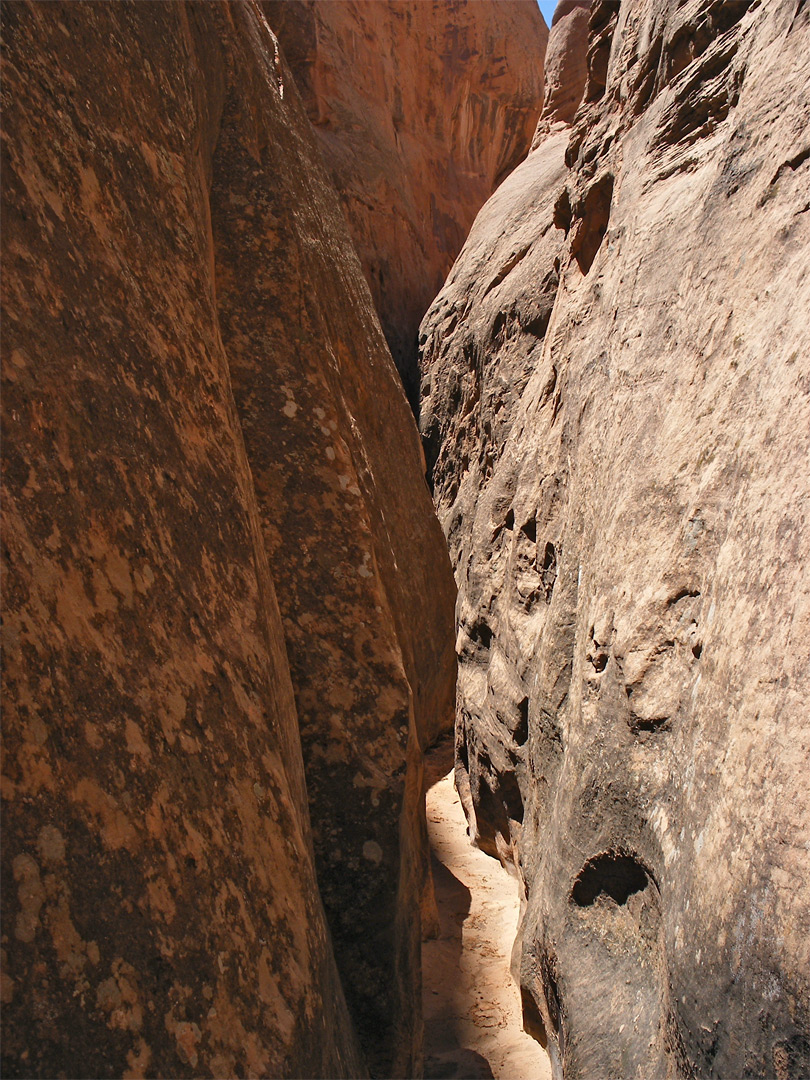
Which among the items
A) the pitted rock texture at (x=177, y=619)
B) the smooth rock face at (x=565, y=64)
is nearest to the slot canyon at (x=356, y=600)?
the pitted rock texture at (x=177, y=619)

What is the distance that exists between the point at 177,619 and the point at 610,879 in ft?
4.60

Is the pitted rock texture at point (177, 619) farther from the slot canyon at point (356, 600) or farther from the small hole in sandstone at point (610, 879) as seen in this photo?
the small hole in sandstone at point (610, 879)

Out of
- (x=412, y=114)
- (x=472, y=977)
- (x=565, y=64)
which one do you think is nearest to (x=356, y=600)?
(x=472, y=977)

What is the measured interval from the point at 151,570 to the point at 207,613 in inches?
5.9

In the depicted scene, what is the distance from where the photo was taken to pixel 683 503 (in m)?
1.91

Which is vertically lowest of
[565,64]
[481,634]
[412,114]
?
[481,634]

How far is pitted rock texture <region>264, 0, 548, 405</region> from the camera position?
902 cm

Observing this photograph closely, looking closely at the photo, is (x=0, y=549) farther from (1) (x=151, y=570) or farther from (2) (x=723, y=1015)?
(2) (x=723, y=1015)

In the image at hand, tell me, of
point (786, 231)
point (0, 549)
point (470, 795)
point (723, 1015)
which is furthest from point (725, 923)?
point (470, 795)

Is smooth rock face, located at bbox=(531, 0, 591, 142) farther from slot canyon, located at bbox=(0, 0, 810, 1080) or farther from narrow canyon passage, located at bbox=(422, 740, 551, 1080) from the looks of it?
narrow canyon passage, located at bbox=(422, 740, 551, 1080)

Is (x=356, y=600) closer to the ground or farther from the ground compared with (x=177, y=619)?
closer to the ground

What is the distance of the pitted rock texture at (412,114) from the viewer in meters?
9.02

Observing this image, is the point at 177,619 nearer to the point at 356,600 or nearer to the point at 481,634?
the point at 356,600

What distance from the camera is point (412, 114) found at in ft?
36.1
